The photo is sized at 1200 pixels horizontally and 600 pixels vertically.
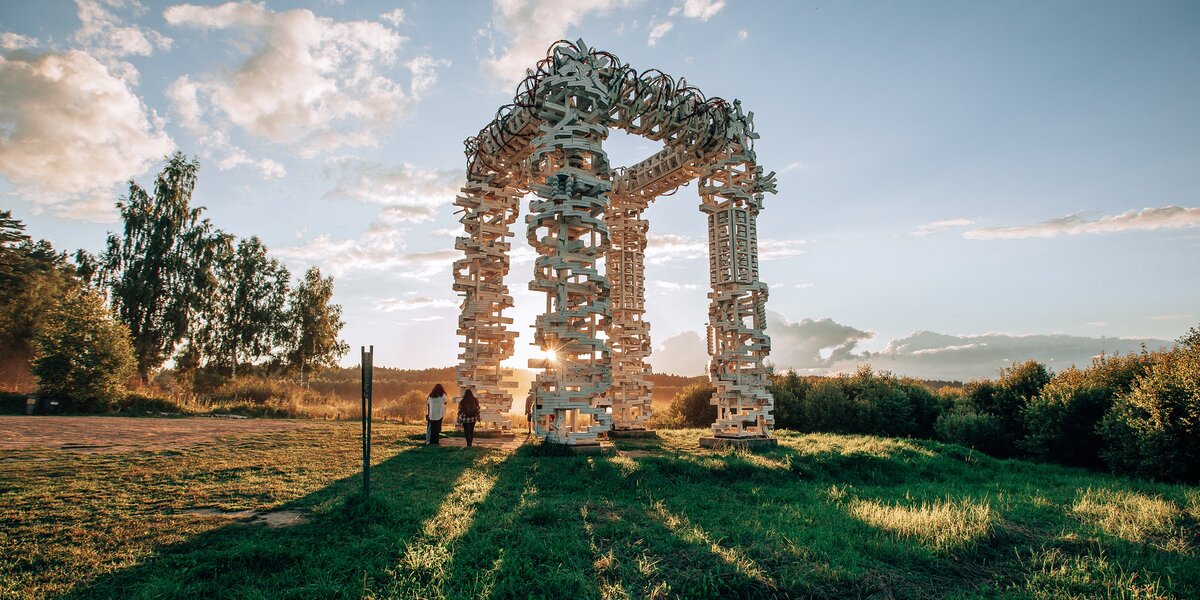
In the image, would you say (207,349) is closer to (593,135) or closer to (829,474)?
(593,135)

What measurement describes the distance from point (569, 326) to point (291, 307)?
95.6 ft

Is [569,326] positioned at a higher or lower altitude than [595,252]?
lower

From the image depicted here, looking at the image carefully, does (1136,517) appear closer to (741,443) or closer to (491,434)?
(741,443)

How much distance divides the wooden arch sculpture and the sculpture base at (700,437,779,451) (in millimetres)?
313

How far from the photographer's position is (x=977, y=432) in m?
14.9

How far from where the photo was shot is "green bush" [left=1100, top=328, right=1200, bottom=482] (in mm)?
10141

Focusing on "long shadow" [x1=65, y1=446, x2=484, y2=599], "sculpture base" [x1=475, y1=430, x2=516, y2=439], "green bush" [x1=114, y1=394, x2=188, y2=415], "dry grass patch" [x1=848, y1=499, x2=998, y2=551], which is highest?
"green bush" [x1=114, y1=394, x2=188, y2=415]

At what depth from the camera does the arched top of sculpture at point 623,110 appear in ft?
41.9

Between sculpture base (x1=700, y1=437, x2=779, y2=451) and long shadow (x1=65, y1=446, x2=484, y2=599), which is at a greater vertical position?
long shadow (x1=65, y1=446, x2=484, y2=599)

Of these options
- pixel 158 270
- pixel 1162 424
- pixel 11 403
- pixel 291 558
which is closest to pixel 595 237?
pixel 291 558

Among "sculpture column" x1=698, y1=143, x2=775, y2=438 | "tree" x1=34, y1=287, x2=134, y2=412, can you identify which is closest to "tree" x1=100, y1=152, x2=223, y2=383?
"tree" x1=34, y1=287, x2=134, y2=412

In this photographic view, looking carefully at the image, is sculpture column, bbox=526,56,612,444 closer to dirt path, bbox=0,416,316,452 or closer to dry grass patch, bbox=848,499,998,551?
dry grass patch, bbox=848,499,998,551

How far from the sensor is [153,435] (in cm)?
1380

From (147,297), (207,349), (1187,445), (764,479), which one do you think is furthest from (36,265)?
(1187,445)
